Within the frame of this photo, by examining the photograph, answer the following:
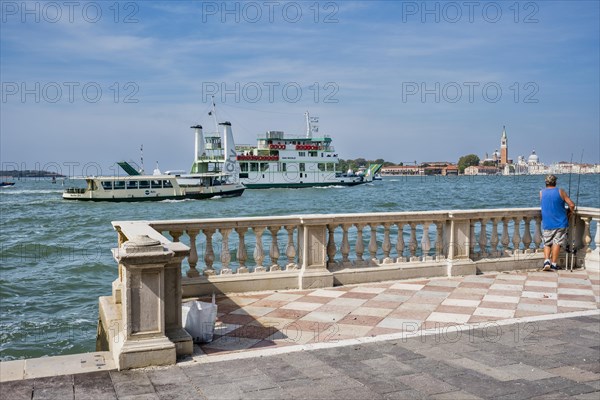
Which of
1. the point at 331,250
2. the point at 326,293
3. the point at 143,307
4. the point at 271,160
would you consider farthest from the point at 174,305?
the point at 271,160

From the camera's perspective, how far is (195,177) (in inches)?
2783

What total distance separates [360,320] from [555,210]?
4781 mm

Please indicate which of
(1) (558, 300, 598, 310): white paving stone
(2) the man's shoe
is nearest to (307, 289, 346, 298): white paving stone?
(1) (558, 300, 598, 310): white paving stone

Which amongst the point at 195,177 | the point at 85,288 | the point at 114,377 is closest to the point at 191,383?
the point at 114,377

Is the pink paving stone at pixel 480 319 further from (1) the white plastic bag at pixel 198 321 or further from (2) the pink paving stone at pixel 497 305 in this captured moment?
(1) the white plastic bag at pixel 198 321

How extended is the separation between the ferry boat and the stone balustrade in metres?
75.4

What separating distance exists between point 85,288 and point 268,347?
1254 centimetres

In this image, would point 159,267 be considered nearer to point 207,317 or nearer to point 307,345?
point 207,317

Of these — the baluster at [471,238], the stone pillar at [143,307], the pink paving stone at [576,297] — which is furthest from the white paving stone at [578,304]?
the stone pillar at [143,307]

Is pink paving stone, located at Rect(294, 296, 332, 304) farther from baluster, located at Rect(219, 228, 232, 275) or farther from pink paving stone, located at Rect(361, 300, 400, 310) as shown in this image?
baluster, located at Rect(219, 228, 232, 275)

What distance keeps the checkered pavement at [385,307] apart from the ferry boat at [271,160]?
250 ft

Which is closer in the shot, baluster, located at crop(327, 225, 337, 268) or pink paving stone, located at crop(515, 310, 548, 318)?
pink paving stone, located at crop(515, 310, 548, 318)

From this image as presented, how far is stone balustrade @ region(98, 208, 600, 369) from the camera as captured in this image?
4848 millimetres

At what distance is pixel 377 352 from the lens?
5195mm
